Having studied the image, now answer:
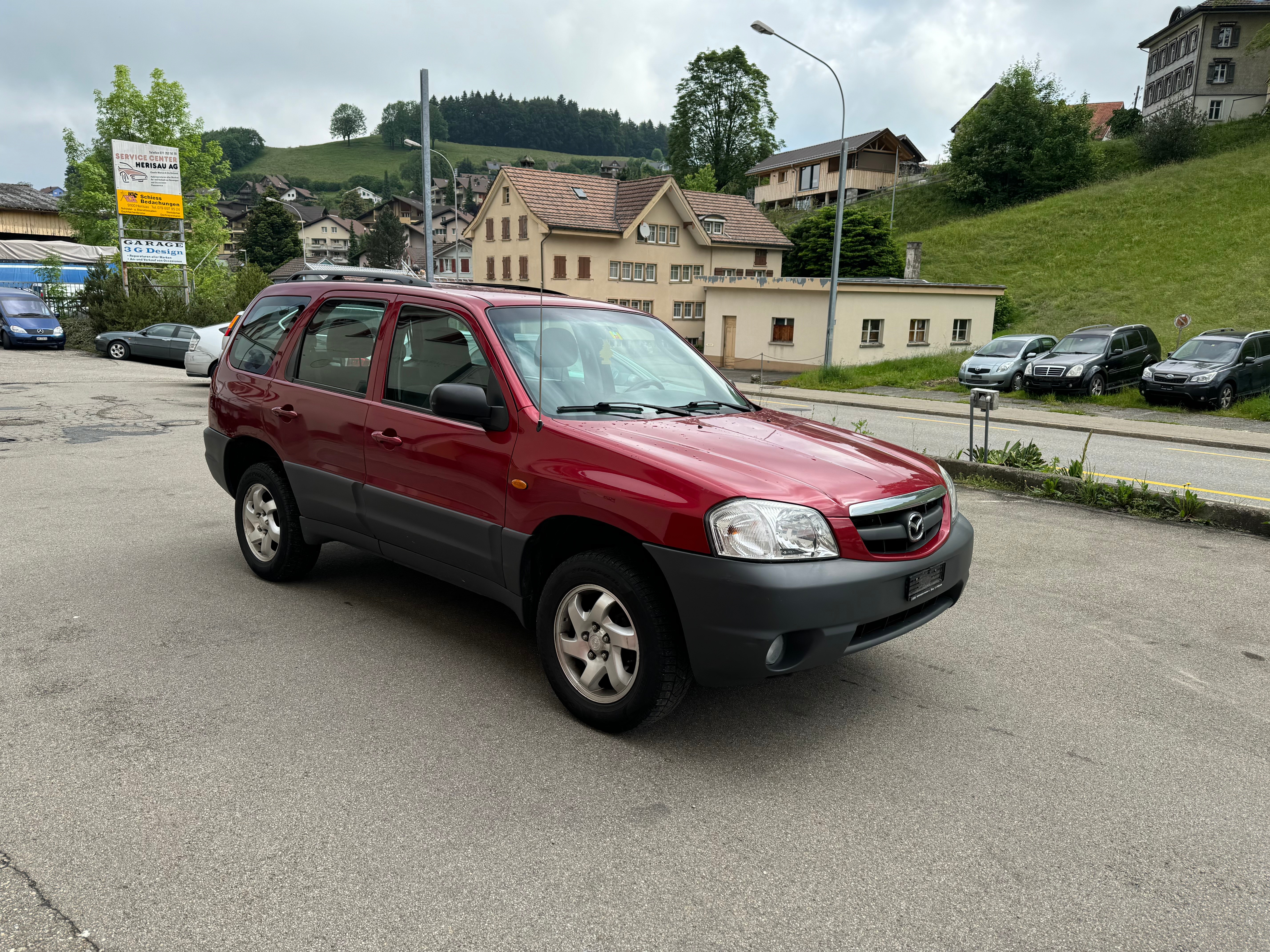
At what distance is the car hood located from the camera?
11.5 ft

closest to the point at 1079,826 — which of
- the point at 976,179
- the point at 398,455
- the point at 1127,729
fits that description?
the point at 1127,729

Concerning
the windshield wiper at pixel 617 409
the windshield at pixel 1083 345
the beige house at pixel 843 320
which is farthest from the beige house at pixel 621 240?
the windshield wiper at pixel 617 409

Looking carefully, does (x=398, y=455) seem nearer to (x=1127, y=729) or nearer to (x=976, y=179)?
(x=1127, y=729)

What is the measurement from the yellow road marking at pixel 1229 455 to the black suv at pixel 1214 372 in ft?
20.6

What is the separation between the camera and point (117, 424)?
526 inches

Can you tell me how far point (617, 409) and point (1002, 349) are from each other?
83.7 ft

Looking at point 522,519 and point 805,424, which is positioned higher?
point 805,424

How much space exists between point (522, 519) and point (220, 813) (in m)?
1.60

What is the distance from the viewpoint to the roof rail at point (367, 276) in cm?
552

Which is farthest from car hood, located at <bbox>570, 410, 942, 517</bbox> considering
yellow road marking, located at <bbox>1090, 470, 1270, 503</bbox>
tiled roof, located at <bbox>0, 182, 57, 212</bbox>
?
tiled roof, located at <bbox>0, 182, 57, 212</bbox>

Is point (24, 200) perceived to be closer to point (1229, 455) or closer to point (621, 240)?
point (621, 240)

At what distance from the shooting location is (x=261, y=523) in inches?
224

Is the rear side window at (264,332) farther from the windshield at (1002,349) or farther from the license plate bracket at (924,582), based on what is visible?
the windshield at (1002,349)

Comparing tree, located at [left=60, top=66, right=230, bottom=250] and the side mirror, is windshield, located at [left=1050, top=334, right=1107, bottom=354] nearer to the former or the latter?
the side mirror
